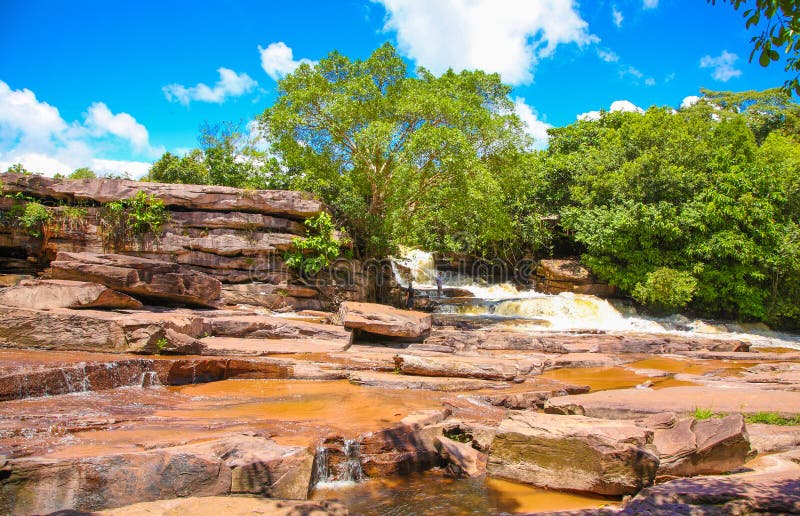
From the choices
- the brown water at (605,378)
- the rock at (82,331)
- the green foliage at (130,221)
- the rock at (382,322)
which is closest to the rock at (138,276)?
the rock at (82,331)

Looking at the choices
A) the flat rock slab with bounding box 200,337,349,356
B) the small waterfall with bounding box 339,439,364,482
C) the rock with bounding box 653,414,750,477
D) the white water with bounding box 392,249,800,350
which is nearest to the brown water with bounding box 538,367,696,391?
the rock with bounding box 653,414,750,477

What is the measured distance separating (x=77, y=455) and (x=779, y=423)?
7704mm

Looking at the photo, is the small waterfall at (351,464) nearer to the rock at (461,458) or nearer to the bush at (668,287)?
the rock at (461,458)

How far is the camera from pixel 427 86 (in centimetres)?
2105

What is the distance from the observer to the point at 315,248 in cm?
1788

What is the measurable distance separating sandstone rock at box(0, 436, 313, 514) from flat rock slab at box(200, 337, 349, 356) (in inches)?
210

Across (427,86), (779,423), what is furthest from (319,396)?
(427,86)

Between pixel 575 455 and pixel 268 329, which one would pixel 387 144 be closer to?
pixel 268 329

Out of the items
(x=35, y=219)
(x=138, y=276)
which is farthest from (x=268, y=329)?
(x=35, y=219)

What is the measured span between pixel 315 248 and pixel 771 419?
1442cm

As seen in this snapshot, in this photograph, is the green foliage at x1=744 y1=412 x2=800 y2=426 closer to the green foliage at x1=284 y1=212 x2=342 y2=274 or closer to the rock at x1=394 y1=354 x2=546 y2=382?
the rock at x1=394 y1=354 x2=546 y2=382

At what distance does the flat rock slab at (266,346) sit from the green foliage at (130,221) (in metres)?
7.81

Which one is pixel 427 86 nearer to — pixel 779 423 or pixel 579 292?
pixel 579 292

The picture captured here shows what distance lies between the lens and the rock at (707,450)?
15.1ft
